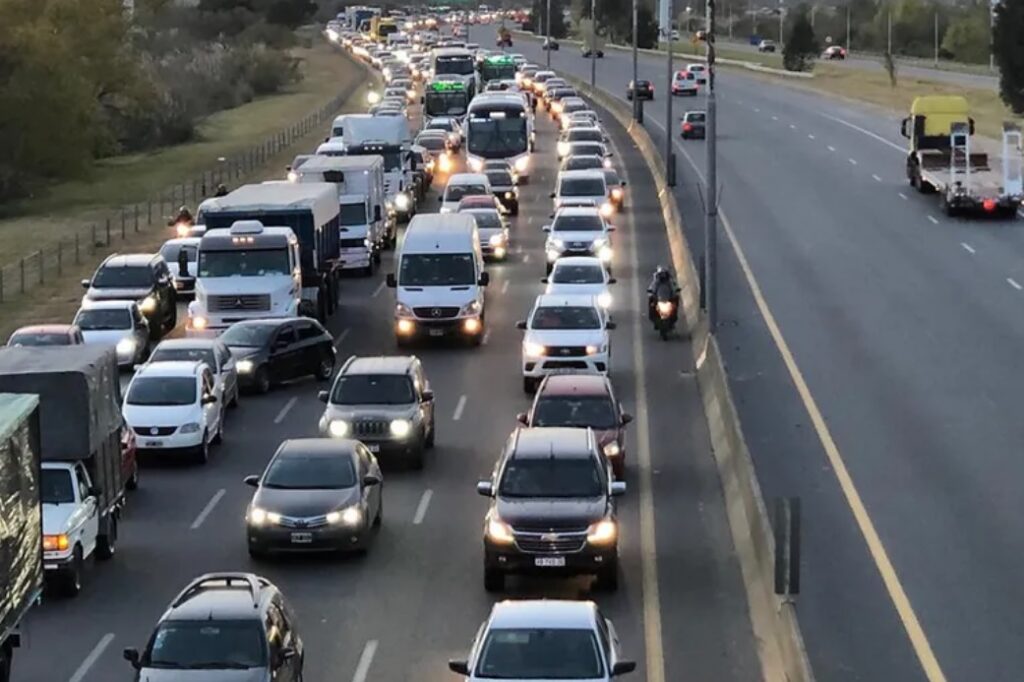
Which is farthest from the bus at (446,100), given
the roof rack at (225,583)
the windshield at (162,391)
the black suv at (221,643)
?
the black suv at (221,643)

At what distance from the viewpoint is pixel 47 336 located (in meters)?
36.5

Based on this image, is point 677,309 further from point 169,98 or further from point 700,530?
point 169,98

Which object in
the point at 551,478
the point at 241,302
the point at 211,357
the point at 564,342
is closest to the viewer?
the point at 551,478

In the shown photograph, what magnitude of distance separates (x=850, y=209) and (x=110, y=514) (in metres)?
39.5

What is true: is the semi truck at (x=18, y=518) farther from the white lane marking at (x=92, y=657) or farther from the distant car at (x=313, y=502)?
the distant car at (x=313, y=502)

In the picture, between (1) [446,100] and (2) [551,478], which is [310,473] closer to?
(2) [551,478]

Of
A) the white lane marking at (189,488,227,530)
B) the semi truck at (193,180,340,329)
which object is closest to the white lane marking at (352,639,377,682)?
the white lane marking at (189,488,227,530)

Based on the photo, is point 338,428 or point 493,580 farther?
point 338,428

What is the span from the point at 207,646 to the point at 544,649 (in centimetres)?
292

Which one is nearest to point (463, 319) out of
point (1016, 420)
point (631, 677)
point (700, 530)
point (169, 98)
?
point (1016, 420)

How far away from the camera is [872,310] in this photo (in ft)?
143

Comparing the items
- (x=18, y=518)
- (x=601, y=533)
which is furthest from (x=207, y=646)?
(x=601, y=533)

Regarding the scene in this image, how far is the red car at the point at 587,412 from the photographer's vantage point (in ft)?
95.7

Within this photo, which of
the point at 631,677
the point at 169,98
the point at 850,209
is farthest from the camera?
the point at 169,98
